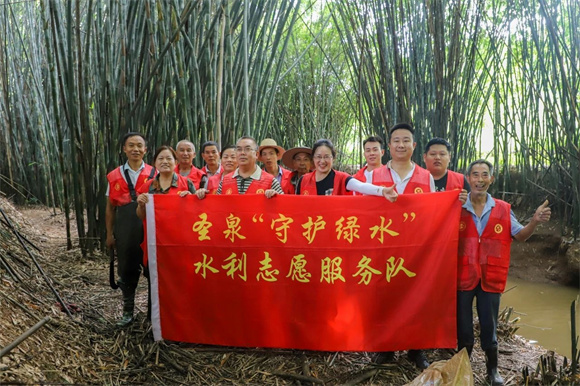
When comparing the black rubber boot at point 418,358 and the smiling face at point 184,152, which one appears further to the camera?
the smiling face at point 184,152

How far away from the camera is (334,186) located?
7.62 feet

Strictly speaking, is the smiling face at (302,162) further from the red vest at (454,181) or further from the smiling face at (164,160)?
the red vest at (454,181)

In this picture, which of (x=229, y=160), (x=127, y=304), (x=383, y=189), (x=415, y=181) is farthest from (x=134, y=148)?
(x=415, y=181)

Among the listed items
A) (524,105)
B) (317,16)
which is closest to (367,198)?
(524,105)

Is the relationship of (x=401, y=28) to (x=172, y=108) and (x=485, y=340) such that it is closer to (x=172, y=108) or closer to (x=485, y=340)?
(x=172, y=108)

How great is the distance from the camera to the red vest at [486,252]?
1928 millimetres

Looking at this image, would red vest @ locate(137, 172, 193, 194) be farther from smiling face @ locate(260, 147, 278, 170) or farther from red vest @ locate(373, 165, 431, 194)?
red vest @ locate(373, 165, 431, 194)

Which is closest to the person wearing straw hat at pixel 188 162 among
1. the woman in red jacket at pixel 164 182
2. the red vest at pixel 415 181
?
the woman in red jacket at pixel 164 182

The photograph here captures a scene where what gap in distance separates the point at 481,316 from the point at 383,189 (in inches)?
25.3

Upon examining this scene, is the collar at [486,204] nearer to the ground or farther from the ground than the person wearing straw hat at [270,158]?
nearer to the ground

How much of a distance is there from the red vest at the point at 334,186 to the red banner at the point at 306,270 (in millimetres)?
185

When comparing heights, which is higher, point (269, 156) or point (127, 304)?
point (269, 156)

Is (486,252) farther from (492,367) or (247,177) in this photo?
(247,177)

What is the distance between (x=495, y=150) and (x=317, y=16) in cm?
573
